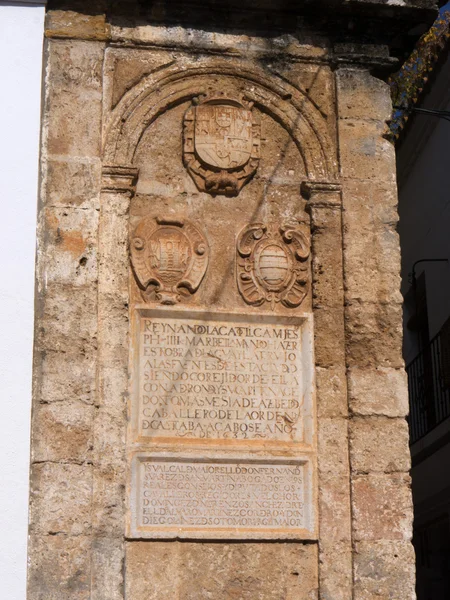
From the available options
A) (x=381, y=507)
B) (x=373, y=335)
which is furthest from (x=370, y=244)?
(x=381, y=507)

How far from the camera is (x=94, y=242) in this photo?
22.9ft

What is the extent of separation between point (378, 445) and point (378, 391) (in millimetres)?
308

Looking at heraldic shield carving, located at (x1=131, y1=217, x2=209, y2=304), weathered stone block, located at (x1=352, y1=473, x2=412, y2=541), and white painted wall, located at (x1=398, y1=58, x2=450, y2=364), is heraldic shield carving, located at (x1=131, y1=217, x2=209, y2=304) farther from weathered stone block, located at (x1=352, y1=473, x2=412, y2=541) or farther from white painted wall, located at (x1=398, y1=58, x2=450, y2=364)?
white painted wall, located at (x1=398, y1=58, x2=450, y2=364)

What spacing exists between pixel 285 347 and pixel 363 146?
1347mm

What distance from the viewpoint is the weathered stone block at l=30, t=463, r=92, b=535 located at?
6.55m

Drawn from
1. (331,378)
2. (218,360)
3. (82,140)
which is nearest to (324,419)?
(331,378)

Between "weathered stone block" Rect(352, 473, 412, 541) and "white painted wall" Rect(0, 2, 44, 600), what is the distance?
1.82m

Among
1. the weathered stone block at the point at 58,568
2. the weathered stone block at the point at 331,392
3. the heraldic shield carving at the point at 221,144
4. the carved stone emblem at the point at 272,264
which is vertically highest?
the heraldic shield carving at the point at 221,144

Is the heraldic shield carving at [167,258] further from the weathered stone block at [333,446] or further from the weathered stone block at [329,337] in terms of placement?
the weathered stone block at [333,446]

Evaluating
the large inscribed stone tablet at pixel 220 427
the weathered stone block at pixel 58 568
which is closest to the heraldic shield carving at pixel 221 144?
the large inscribed stone tablet at pixel 220 427

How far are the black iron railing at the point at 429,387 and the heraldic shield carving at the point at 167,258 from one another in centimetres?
449

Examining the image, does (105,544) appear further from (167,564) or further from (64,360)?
(64,360)

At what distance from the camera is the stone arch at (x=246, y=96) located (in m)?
7.24

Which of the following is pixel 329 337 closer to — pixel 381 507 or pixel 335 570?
pixel 381 507
